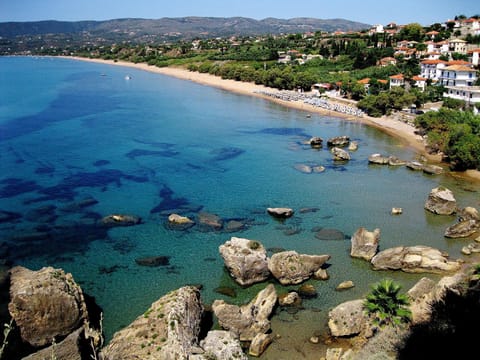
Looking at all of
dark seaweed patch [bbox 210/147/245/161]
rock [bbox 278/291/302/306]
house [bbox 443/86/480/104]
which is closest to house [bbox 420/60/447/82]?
house [bbox 443/86/480/104]

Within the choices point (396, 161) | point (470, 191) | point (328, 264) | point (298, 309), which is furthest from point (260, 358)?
point (396, 161)

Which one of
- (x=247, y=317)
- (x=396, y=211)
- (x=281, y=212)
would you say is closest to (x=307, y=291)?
(x=247, y=317)

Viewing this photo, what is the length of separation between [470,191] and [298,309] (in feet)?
94.1

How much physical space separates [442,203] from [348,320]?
21122mm

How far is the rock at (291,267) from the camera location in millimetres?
29594

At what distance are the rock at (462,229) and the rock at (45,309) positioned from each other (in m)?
28.9

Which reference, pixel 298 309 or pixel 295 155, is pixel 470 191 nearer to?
pixel 295 155

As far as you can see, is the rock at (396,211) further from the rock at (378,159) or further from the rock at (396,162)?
the rock at (378,159)

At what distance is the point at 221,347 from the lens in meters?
21.6

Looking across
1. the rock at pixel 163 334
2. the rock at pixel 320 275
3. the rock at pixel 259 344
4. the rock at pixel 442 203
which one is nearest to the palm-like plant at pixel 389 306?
the rock at pixel 259 344

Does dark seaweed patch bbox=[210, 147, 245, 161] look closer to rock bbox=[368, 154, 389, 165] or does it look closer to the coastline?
rock bbox=[368, 154, 389, 165]

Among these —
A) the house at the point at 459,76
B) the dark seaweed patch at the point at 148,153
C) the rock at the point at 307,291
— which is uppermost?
the house at the point at 459,76

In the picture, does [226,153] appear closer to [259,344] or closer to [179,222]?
[179,222]

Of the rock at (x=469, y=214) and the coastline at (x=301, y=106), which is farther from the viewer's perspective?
the coastline at (x=301, y=106)
